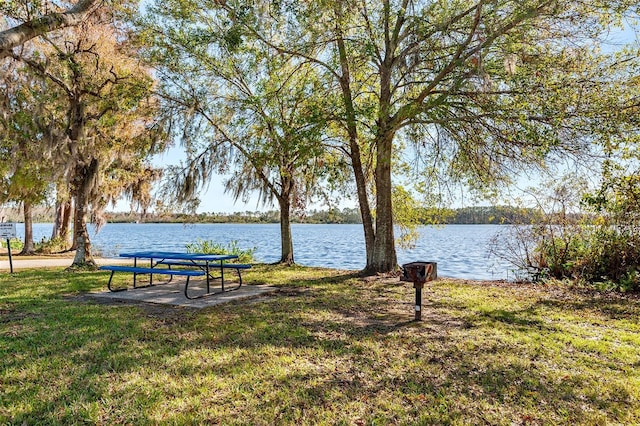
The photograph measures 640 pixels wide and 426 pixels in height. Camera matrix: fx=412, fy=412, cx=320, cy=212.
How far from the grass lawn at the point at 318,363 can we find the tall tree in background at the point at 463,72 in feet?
9.43

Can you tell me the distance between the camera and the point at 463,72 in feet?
23.4

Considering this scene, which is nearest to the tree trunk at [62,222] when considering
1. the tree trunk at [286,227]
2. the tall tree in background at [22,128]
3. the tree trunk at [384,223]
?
the tall tree in background at [22,128]

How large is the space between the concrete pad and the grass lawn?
37cm

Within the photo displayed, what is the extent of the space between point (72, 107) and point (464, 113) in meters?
8.35

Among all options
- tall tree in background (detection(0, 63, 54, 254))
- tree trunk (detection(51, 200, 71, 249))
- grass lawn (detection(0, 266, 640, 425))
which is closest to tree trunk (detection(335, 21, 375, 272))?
grass lawn (detection(0, 266, 640, 425))

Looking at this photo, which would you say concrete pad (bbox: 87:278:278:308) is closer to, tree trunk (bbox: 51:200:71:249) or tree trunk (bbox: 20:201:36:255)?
tree trunk (bbox: 20:201:36:255)

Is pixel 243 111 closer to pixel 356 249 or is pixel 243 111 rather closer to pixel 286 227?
pixel 286 227

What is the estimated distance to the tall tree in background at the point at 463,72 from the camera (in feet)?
20.6

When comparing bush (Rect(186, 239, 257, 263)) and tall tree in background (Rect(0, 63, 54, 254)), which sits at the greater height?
tall tree in background (Rect(0, 63, 54, 254))

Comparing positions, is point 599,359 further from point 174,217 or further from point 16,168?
point 16,168

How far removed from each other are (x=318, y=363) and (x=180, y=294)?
148 inches

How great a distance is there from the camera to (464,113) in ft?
24.6

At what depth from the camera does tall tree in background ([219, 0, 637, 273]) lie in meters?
6.29

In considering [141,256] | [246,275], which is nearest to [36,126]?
[141,256]
